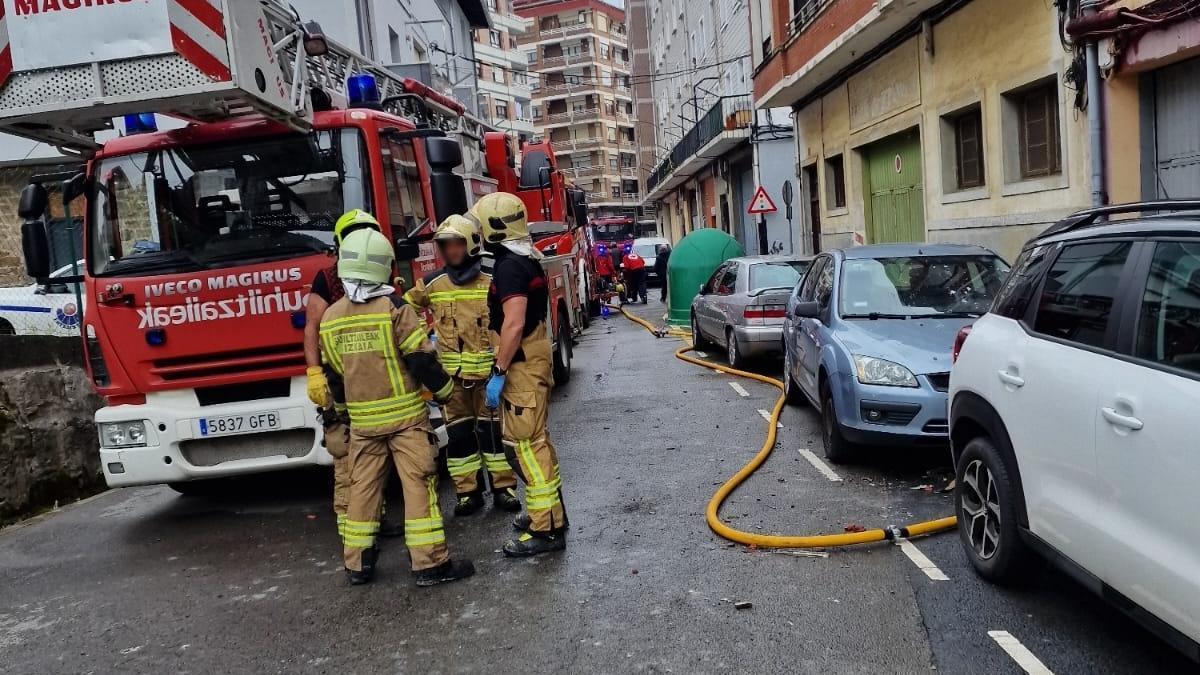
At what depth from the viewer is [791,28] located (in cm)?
1898

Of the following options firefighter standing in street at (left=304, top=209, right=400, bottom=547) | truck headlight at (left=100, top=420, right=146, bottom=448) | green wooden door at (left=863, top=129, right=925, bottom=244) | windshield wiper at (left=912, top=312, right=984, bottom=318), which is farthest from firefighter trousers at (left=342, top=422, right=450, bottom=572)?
green wooden door at (left=863, top=129, right=925, bottom=244)

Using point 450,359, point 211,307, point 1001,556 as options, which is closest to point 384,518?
point 450,359

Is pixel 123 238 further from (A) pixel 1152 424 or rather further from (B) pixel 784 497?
(A) pixel 1152 424

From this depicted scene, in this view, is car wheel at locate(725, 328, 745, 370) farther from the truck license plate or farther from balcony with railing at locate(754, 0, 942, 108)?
the truck license plate

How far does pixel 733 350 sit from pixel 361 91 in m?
6.30

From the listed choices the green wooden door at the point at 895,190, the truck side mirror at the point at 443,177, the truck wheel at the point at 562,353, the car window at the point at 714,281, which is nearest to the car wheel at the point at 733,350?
the car window at the point at 714,281

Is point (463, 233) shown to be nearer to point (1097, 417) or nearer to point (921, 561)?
point (921, 561)

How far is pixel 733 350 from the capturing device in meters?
12.3


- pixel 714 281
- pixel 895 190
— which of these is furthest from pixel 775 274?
pixel 895 190

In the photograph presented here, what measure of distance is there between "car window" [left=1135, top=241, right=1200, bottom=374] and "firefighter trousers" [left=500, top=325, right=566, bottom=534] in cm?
305

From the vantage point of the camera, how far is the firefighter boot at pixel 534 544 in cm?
539

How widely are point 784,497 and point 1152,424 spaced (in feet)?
11.1

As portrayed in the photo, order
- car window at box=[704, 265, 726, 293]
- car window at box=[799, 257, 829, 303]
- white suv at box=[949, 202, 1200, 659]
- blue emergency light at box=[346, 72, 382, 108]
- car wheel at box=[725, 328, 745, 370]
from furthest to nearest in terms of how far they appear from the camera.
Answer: car window at box=[704, 265, 726, 293] < car wheel at box=[725, 328, 745, 370] < car window at box=[799, 257, 829, 303] < blue emergency light at box=[346, 72, 382, 108] < white suv at box=[949, 202, 1200, 659]

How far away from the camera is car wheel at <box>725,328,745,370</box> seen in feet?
39.4
